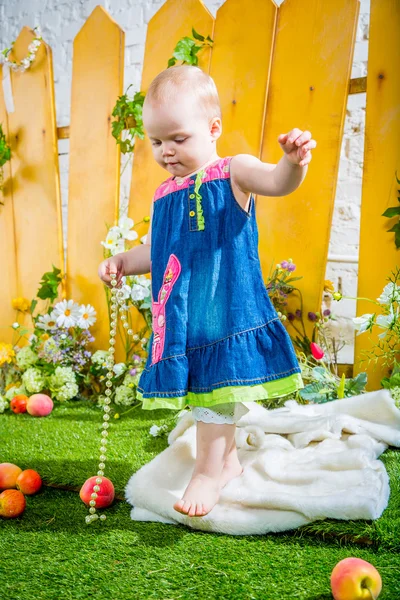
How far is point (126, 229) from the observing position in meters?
2.44

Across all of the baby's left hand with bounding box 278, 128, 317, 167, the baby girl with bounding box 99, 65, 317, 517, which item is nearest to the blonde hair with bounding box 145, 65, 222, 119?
the baby girl with bounding box 99, 65, 317, 517

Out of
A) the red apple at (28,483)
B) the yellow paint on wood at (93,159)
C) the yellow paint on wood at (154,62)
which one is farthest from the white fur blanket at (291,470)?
the yellow paint on wood at (93,159)

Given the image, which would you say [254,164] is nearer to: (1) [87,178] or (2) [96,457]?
(2) [96,457]

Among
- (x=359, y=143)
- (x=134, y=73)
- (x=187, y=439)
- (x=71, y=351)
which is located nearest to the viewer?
(x=187, y=439)

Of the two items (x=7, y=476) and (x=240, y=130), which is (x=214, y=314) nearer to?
(x=7, y=476)

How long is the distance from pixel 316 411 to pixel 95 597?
1040 mm

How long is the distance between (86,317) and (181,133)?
1.40m

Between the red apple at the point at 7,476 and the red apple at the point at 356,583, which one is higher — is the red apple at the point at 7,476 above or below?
below

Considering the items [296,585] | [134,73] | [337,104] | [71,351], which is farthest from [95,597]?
[134,73]

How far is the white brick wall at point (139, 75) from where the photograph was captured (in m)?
2.88

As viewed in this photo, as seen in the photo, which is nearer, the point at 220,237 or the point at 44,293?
the point at 220,237

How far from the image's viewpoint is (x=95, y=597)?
40.1 inches

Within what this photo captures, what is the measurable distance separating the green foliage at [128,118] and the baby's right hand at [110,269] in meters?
1.14

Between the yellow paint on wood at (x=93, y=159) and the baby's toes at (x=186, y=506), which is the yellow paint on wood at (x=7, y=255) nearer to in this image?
the yellow paint on wood at (x=93, y=159)
